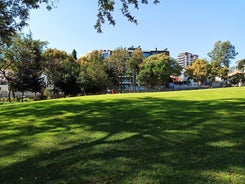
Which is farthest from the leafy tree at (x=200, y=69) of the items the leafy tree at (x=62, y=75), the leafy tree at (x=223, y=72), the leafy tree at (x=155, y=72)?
the leafy tree at (x=62, y=75)

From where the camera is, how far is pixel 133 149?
544 centimetres

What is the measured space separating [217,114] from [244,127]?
165cm

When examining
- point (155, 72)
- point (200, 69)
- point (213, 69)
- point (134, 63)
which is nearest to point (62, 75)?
point (155, 72)

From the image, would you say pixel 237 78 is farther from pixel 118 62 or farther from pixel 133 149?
pixel 133 149

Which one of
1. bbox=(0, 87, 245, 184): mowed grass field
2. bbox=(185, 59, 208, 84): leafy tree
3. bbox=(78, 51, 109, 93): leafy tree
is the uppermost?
bbox=(185, 59, 208, 84): leafy tree

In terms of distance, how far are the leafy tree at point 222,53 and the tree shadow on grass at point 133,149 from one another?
72.2 m

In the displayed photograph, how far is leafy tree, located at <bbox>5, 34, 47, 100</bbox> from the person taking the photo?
42.7 m

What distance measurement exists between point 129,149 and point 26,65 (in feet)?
137

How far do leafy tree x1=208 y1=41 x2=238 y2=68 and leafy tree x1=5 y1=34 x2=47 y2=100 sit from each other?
160 ft

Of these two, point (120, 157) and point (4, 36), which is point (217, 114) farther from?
point (4, 36)

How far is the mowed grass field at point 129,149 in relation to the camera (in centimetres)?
433

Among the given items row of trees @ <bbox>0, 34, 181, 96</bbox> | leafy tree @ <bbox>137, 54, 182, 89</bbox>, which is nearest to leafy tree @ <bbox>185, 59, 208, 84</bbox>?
leafy tree @ <bbox>137, 54, 182, 89</bbox>

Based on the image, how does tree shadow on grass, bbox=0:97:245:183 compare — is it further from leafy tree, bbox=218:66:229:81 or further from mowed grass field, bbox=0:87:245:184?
leafy tree, bbox=218:66:229:81

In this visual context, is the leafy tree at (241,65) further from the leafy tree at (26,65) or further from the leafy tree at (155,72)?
the leafy tree at (26,65)
